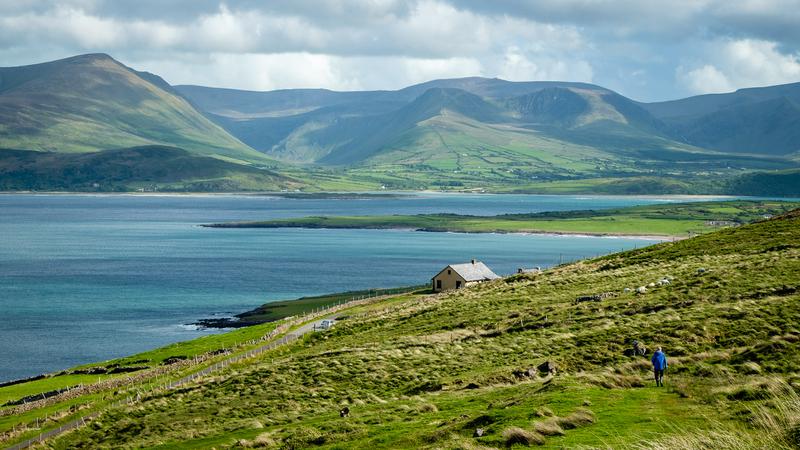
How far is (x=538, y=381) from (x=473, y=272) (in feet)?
233

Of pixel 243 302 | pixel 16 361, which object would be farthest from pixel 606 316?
pixel 243 302

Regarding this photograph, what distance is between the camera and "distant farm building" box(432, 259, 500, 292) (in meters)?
106

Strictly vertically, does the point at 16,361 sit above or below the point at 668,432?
below

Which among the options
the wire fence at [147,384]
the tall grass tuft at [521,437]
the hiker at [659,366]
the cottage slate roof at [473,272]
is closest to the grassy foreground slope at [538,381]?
the tall grass tuft at [521,437]

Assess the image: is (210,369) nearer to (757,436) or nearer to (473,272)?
(473,272)

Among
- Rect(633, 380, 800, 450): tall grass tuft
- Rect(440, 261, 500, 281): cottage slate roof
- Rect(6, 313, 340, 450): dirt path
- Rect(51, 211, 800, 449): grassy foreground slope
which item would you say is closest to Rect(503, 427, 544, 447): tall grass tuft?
Rect(51, 211, 800, 449): grassy foreground slope

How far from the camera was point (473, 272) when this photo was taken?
109250 mm

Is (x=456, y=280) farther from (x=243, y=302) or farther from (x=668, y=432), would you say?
(x=668, y=432)

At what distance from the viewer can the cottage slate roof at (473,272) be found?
4222 inches

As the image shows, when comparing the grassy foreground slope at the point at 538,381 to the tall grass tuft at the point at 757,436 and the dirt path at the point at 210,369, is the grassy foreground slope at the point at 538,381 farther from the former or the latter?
the dirt path at the point at 210,369

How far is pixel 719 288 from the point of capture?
58.2m

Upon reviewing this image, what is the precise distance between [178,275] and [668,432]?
6222 inches

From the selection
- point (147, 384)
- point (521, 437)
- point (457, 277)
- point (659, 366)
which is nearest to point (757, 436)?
point (521, 437)

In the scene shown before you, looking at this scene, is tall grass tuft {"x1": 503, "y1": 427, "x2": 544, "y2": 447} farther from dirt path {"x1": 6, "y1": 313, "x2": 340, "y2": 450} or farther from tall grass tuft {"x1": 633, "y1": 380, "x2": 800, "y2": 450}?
dirt path {"x1": 6, "y1": 313, "x2": 340, "y2": 450}
